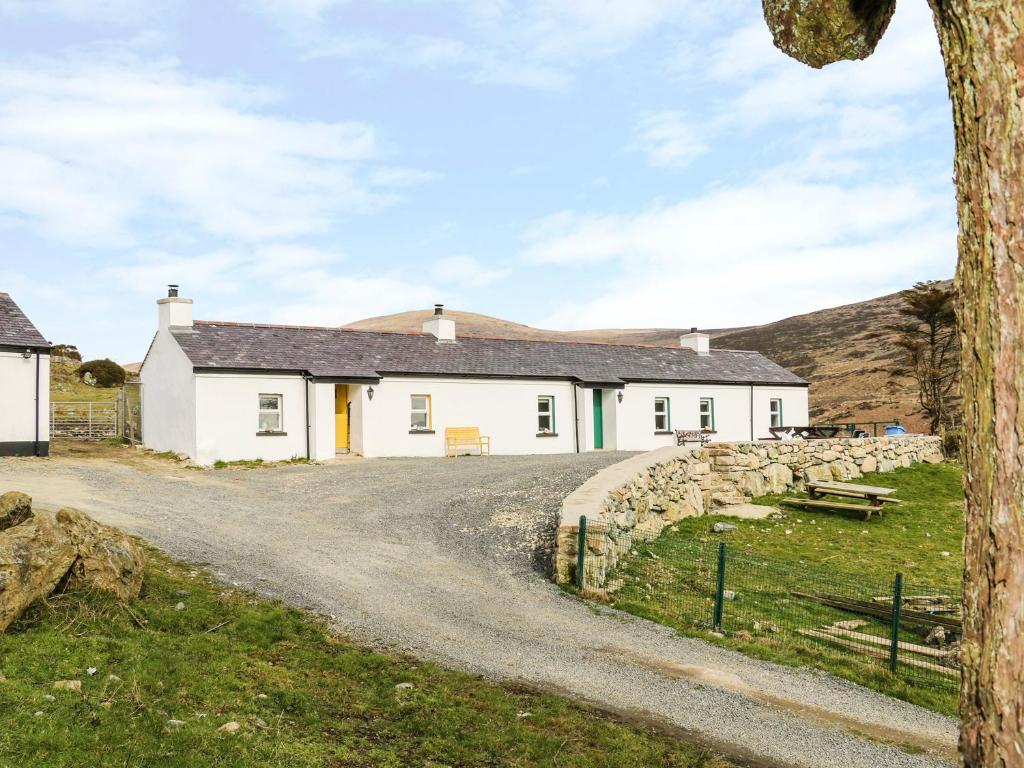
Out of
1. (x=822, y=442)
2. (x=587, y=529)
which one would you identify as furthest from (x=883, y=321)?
(x=587, y=529)

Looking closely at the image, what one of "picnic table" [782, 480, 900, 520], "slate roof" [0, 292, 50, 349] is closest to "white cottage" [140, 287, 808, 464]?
"slate roof" [0, 292, 50, 349]

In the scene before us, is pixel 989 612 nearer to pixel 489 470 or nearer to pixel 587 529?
pixel 587 529

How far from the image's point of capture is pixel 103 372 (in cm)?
4628

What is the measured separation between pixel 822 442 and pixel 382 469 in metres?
12.7

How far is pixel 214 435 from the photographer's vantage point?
2356cm

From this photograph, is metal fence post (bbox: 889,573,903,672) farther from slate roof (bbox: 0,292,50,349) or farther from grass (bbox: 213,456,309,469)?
slate roof (bbox: 0,292,50,349)

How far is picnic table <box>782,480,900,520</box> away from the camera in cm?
1886

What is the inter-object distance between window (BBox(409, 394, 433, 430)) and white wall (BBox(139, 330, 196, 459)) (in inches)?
283

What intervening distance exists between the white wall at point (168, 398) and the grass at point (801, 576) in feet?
49.8

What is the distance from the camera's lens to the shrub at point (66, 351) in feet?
160

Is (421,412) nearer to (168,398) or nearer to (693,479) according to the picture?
(168,398)

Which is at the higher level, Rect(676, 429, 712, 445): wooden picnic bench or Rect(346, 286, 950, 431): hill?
Rect(346, 286, 950, 431): hill

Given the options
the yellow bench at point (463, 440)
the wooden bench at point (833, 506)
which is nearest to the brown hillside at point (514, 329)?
the yellow bench at point (463, 440)

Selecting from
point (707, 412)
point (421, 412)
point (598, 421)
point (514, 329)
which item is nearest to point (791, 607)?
point (421, 412)
